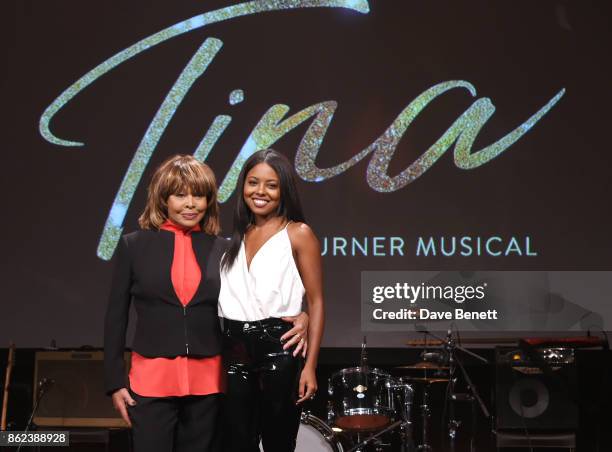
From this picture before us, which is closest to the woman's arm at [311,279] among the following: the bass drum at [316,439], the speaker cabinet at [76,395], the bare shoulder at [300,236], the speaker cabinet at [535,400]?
the bare shoulder at [300,236]

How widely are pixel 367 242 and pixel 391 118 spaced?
0.89 m

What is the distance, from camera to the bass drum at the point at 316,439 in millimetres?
4465

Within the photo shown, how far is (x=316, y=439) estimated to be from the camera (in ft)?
14.7

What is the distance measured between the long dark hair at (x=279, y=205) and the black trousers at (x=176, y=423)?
1.28 feet

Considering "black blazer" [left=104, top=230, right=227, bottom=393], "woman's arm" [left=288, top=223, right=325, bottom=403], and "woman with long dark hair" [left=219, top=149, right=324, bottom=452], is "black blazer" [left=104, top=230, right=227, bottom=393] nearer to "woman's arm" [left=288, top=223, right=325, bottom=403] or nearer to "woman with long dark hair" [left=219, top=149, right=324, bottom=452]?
"woman with long dark hair" [left=219, top=149, right=324, bottom=452]

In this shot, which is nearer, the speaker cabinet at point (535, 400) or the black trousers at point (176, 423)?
the black trousers at point (176, 423)

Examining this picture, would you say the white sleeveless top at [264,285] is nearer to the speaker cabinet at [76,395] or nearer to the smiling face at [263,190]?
the smiling face at [263,190]

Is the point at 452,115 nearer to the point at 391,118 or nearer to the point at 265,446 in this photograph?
the point at 391,118

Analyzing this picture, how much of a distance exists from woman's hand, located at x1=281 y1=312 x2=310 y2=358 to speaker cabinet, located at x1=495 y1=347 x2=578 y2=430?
9.81ft

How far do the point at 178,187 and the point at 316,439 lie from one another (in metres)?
2.43

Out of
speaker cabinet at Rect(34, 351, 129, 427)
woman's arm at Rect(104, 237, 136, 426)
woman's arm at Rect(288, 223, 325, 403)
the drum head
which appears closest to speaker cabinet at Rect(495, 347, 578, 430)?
the drum head

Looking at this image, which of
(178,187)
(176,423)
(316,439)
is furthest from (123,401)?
(316,439)

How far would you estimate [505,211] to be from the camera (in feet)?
19.6

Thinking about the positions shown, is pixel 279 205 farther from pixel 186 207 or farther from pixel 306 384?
pixel 306 384
